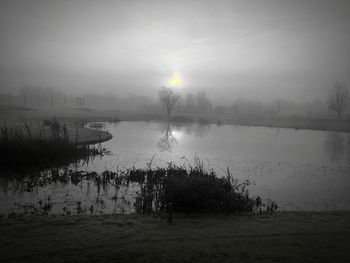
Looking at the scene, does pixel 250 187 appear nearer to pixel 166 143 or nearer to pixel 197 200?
pixel 197 200

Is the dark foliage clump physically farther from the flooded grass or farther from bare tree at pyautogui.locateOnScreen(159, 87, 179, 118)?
bare tree at pyautogui.locateOnScreen(159, 87, 179, 118)

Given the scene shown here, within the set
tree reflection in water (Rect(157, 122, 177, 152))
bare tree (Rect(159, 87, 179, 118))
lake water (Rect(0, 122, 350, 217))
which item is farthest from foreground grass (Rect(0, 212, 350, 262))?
bare tree (Rect(159, 87, 179, 118))

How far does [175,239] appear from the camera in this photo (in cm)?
703

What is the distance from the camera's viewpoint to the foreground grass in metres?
Answer: 6.09

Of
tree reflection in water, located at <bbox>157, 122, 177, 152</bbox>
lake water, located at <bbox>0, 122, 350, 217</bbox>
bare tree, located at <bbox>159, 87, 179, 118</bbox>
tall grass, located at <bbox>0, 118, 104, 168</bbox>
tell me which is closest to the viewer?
lake water, located at <bbox>0, 122, 350, 217</bbox>

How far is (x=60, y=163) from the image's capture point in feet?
64.9

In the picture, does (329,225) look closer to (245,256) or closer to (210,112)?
(245,256)

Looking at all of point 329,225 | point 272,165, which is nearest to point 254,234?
point 329,225

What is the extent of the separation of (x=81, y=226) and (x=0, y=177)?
389 inches

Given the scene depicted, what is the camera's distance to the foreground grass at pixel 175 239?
6090 millimetres

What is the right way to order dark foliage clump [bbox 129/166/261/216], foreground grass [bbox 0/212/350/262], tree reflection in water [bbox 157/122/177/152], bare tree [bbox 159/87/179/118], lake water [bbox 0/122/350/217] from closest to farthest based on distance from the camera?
foreground grass [bbox 0/212/350/262] → dark foliage clump [bbox 129/166/261/216] → lake water [bbox 0/122/350/217] → tree reflection in water [bbox 157/122/177/152] → bare tree [bbox 159/87/179/118]

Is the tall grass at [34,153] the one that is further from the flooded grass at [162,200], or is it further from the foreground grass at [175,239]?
the foreground grass at [175,239]

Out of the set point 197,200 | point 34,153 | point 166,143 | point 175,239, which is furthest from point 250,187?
point 166,143

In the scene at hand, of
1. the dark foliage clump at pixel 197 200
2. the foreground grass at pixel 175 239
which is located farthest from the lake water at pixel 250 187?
the foreground grass at pixel 175 239
